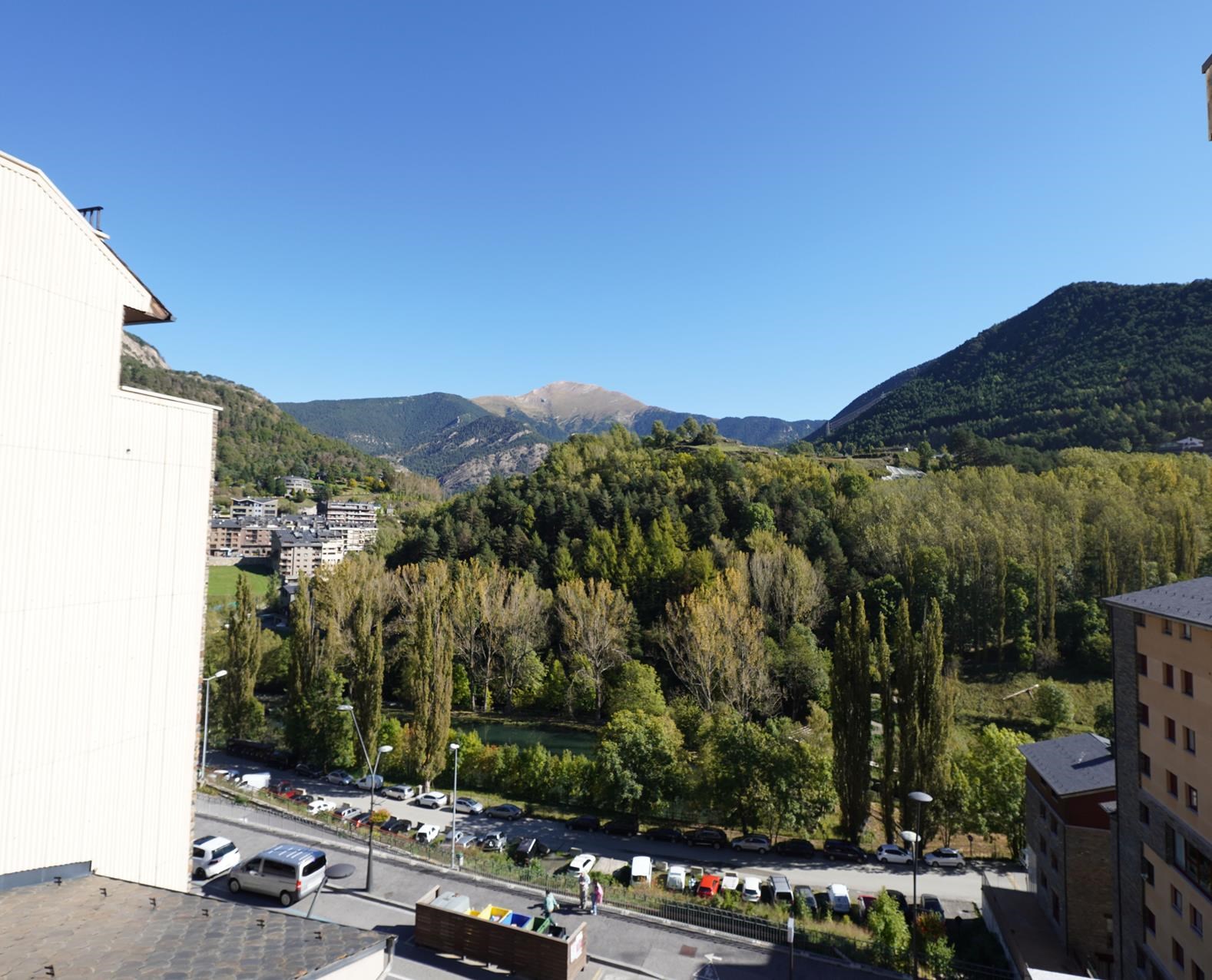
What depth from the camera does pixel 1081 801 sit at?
62.2 ft

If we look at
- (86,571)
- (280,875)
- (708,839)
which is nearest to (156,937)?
(86,571)

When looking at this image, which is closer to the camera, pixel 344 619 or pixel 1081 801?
pixel 1081 801

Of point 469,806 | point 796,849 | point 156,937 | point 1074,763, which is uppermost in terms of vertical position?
point 156,937

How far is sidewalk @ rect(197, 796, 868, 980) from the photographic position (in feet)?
48.9

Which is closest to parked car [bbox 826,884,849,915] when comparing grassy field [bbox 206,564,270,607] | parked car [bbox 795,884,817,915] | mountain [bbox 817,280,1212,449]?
parked car [bbox 795,884,817,915]

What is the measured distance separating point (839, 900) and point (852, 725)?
7.96 metres

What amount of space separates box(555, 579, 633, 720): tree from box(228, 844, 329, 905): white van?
89.4 feet

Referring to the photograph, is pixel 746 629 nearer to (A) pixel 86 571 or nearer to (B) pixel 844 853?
(B) pixel 844 853

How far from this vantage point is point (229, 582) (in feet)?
282

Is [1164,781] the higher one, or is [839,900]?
[1164,781]

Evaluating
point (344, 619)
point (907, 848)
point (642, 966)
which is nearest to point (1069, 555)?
point (907, 848)

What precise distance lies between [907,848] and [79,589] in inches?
1082

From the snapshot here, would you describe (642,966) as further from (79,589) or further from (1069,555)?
(1069,555)

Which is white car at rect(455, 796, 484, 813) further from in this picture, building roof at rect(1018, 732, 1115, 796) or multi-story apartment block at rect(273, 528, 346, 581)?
multi-story apartment block at rect(273, 528, 346, 581)
